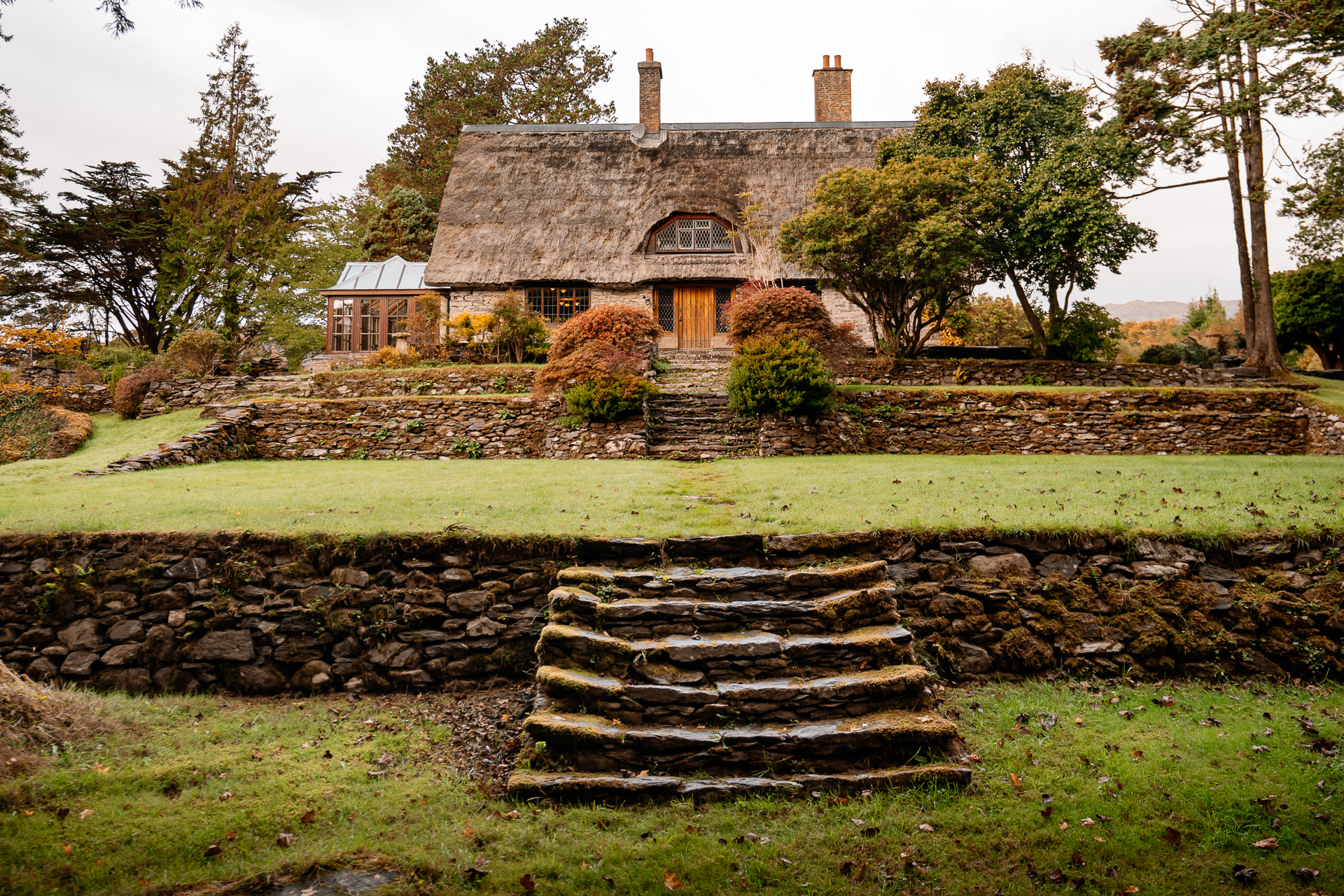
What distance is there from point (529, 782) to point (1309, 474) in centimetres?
1048

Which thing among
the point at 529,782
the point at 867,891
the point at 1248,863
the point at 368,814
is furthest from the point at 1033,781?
the point at 368,814

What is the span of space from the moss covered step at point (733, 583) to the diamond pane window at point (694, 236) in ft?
60.7

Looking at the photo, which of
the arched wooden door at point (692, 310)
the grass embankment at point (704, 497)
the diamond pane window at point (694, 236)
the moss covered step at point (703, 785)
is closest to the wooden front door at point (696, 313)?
the arched wooden door at point (692, 310)

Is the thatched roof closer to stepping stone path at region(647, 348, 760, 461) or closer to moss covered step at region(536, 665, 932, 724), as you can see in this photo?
stepping stone path at region(647, 348, 760, 461)

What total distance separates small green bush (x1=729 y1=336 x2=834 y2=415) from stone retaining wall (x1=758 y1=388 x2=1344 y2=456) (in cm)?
32

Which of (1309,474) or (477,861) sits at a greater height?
(1309,474)

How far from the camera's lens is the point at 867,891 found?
11.8 feet

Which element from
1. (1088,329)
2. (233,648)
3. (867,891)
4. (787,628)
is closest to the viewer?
(867,891)

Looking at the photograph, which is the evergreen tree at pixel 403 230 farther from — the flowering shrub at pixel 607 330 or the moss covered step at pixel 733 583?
the moss covered step at pixel 733 583

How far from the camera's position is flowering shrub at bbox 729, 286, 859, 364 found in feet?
45.4

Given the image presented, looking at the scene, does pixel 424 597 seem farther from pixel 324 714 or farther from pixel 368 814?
pixel 368 814

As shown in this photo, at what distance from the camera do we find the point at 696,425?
45.7ft

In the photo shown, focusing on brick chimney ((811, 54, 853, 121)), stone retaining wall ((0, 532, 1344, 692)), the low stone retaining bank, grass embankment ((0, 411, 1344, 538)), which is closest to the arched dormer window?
brick chimney ((811, 54, 853, 121))

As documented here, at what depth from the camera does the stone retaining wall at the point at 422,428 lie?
45.8ft
